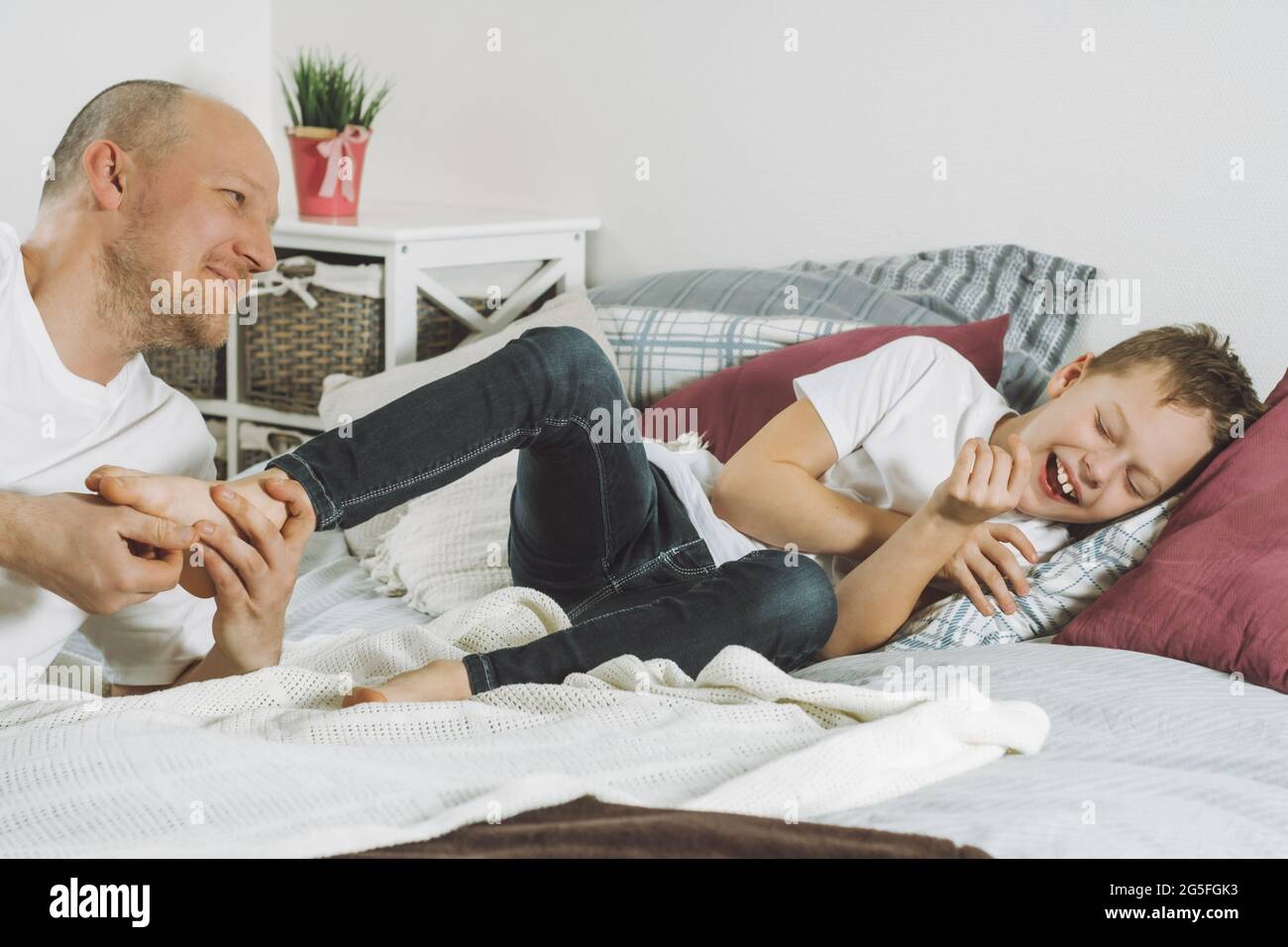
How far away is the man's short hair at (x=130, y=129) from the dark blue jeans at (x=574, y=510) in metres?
0.36

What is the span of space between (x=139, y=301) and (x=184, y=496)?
270 mm

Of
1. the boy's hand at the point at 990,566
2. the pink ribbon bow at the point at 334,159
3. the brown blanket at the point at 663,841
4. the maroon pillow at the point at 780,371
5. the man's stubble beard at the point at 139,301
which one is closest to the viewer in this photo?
the brown blanket at the point at 663,841

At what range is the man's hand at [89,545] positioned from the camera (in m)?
0.95

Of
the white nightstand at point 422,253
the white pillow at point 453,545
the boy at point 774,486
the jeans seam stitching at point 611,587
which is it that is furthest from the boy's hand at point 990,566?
the white nightstand at point 422,253

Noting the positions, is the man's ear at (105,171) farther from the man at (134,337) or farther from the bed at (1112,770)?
the bed at (1112,770)

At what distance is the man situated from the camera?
3.56 feet

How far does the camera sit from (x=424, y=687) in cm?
104

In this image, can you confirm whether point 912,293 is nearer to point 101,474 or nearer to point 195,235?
point 195,235


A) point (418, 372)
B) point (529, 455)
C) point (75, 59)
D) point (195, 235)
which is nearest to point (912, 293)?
point (418, 372)

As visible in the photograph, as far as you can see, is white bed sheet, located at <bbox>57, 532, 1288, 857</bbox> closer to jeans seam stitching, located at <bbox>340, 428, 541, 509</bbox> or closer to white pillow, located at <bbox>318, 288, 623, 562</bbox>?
jeans seam stitching, located at <bbox>340, 428, 541, 509</bbox>
